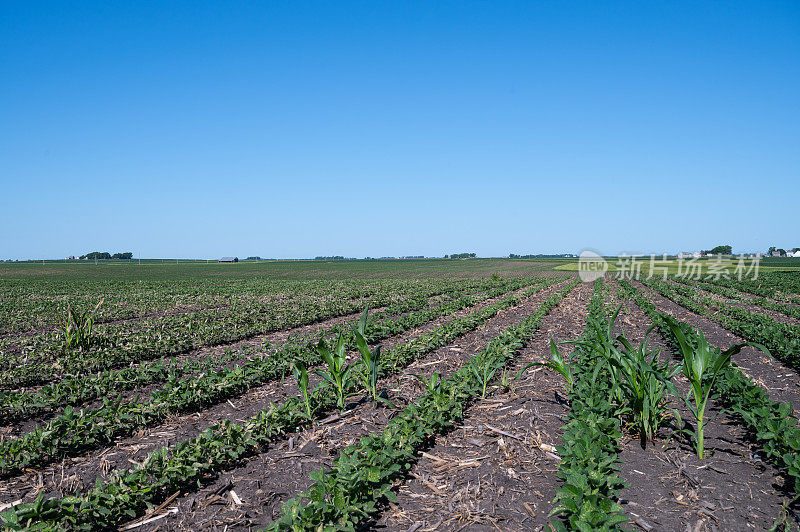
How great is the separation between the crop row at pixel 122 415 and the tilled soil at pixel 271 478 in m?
1.14

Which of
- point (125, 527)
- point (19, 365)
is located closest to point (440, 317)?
point (19, 365)

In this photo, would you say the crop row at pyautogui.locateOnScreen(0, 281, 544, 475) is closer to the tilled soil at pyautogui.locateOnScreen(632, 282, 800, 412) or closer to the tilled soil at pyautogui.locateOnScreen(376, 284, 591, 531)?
the tilled soil at pyautogui.locateOnScreen(376, 284, 591, 531)

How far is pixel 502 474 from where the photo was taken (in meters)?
4.21

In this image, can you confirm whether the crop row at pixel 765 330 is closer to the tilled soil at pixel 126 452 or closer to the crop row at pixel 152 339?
the crop row at pixel 152 339

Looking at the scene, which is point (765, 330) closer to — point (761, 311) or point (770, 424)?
point (770, 424)

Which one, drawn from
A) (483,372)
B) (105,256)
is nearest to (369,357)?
(483,372)

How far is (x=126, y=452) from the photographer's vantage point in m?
4.64

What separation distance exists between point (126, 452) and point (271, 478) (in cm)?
180

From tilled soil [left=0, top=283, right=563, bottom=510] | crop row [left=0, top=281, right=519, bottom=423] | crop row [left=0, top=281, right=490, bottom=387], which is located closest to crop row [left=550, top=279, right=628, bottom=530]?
crop row [left=0, top=281, right=490, bottom=387]

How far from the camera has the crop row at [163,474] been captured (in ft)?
10.3

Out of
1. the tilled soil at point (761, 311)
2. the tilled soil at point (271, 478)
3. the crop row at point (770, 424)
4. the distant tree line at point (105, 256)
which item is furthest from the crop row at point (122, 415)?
the distant tree line at point (105, 256)

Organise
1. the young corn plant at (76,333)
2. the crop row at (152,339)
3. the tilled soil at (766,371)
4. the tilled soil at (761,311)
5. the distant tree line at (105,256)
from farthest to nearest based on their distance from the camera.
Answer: the distant tree line at (105,256) → the tilled soil at (761,311) → the young corn plant at (76,333) → the crop row at (152,339) → the tilled soil at (766,371)

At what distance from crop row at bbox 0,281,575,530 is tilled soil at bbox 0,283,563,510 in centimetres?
41

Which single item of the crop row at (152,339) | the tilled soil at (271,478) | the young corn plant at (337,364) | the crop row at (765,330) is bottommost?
the tilled soil at (271,478)
